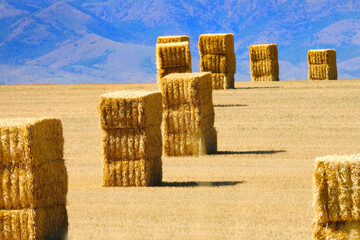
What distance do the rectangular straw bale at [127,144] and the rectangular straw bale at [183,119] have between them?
3.25m

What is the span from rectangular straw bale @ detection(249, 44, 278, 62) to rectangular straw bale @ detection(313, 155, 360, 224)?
28.3 m

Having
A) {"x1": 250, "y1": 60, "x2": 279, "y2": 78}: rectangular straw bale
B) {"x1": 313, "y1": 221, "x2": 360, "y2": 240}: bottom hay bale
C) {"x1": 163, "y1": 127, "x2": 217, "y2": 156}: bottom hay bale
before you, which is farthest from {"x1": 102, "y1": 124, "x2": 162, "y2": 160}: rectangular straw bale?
{"x1": 250, "y1": 60, "x2": 279, "y2": 78}: rectangular straw bale

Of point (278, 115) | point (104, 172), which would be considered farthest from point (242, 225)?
point (278, 115)

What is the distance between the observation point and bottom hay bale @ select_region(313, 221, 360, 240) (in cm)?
706

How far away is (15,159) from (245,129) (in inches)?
442

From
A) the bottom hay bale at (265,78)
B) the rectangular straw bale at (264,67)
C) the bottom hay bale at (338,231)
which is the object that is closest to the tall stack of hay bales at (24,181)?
the bottom hay bale at (338,231)

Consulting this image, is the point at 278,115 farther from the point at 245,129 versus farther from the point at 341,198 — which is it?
the point at 341,198

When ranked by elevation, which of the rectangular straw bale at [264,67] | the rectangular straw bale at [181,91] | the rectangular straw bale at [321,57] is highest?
the rectangular straw bale at [321,57]

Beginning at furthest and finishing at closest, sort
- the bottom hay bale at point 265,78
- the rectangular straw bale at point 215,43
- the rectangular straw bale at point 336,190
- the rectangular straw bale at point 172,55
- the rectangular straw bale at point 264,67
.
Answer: the bottom hay bale at point 265,78
the rectangular straw bale at point 264,67
the rectangular straw bale at point 215,43
the rectangular straw bale at point 172,55
the rectangular straw bale at point 336,190

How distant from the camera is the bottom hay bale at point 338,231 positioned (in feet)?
23.2

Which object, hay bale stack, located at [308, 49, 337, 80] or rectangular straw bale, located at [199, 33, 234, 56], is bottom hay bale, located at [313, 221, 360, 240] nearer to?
rectangular straw bale, located at [199, 33, 234, 56]

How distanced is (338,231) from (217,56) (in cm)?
2344

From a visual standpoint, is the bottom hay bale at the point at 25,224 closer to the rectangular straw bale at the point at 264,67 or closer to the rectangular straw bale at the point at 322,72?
the rectangular straw bale at the point at 264,67

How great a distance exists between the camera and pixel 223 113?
22.5 meters
